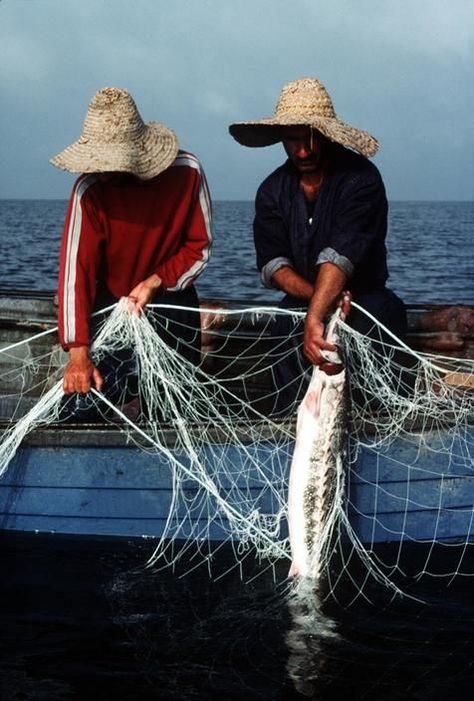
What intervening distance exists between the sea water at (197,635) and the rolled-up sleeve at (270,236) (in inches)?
69.2

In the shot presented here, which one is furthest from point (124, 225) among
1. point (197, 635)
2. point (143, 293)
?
point (197, 635)

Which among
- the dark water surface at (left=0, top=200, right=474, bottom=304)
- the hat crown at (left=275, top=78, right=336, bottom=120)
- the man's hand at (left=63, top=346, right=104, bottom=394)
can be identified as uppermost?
the hat crown at (left=275, top=78, right=336, bottom=120)

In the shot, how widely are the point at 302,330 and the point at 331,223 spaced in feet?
2.30

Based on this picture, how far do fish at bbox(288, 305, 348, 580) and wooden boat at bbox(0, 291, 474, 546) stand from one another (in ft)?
1.40

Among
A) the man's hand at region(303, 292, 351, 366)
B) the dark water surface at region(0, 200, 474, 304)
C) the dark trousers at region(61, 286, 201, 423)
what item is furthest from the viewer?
the dark water surface at region(0, 200, 474, 304)

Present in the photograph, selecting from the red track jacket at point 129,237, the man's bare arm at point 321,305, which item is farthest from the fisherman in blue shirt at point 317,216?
the red track jacket at point 129,237

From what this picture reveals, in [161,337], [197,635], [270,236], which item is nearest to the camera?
[197,635]

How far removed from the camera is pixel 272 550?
22.6 ft

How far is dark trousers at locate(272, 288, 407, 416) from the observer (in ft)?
22.1

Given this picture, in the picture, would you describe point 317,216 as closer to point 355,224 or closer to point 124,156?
point 355,224

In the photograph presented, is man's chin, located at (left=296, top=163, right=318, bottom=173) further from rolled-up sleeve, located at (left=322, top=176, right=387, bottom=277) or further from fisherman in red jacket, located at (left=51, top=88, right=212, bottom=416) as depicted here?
fisherman in red jacket, located at (left=51, top=88, right=212, bottom=416)

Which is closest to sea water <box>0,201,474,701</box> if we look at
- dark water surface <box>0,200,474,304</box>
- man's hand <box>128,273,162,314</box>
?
man's hand <box>128,273,162,314</box>

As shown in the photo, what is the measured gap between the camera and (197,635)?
6043 mm

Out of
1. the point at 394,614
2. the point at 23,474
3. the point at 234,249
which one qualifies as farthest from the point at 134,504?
the point at 234,249
